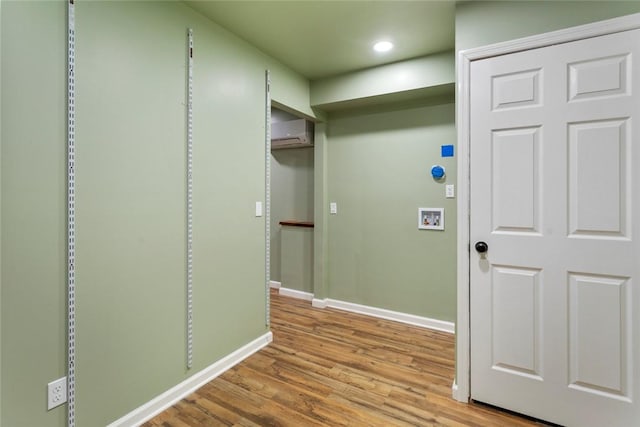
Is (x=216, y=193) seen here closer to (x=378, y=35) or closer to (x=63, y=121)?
(x=63, y=121)

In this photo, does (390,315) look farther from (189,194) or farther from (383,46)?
(383,46)

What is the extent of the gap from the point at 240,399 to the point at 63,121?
1846 mm

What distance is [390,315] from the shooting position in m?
3.29

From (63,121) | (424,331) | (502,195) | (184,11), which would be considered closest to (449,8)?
(502,195)

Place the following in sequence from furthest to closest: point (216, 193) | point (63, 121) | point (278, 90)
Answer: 1. point (278, 90)
2. point (216, 193)
3. point (63, 121)

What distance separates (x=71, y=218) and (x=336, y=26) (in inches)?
82.0

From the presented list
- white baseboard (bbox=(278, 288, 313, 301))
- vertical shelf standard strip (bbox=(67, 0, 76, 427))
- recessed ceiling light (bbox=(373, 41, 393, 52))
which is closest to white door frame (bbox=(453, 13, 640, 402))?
recessed ceiling light (bbox=(373, 41, 393, 52))

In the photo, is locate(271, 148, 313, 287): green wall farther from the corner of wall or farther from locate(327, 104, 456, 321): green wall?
locate(327, 104, 456, 321): green wall

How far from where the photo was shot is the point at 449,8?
203cm

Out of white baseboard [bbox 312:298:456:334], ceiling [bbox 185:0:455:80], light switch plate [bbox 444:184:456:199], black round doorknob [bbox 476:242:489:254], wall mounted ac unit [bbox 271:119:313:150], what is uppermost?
ceiling [bbox 185:0:455:80]

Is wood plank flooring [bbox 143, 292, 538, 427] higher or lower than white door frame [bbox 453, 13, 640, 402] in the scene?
lower

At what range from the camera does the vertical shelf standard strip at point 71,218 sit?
1438 millimetres

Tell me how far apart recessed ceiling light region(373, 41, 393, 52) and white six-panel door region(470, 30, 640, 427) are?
907 mm

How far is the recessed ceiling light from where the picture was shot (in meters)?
2.50
